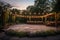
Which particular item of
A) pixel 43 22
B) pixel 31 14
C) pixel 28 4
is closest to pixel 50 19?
pixel 43 22

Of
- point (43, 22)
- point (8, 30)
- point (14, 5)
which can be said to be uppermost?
point (14, 5)

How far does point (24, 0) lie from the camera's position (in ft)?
7.45

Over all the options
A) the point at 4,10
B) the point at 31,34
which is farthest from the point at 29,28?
the point at 4,10

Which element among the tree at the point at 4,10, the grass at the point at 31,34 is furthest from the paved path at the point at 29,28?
the tree at the point at 4,10

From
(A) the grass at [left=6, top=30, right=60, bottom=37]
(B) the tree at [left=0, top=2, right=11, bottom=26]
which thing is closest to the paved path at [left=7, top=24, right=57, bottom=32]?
(A) the grass at [left=6, top=30, right=60, bottom=37]

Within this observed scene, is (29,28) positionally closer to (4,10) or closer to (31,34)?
(31,34)

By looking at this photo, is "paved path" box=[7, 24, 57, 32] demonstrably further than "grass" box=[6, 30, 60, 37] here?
Yes

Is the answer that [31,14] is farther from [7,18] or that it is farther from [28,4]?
[7,18]

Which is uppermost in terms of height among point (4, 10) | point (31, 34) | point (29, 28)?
point (4, 10)

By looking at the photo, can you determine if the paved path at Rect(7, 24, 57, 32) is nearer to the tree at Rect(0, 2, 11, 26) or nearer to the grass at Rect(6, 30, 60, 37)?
the grass at Rect(6, 30, 60, 37)

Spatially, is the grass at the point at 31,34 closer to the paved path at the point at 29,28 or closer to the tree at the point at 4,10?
the paved path at the point at 29,28

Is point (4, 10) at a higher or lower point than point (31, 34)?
higher

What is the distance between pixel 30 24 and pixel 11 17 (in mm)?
490

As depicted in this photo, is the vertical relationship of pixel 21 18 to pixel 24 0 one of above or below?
below
